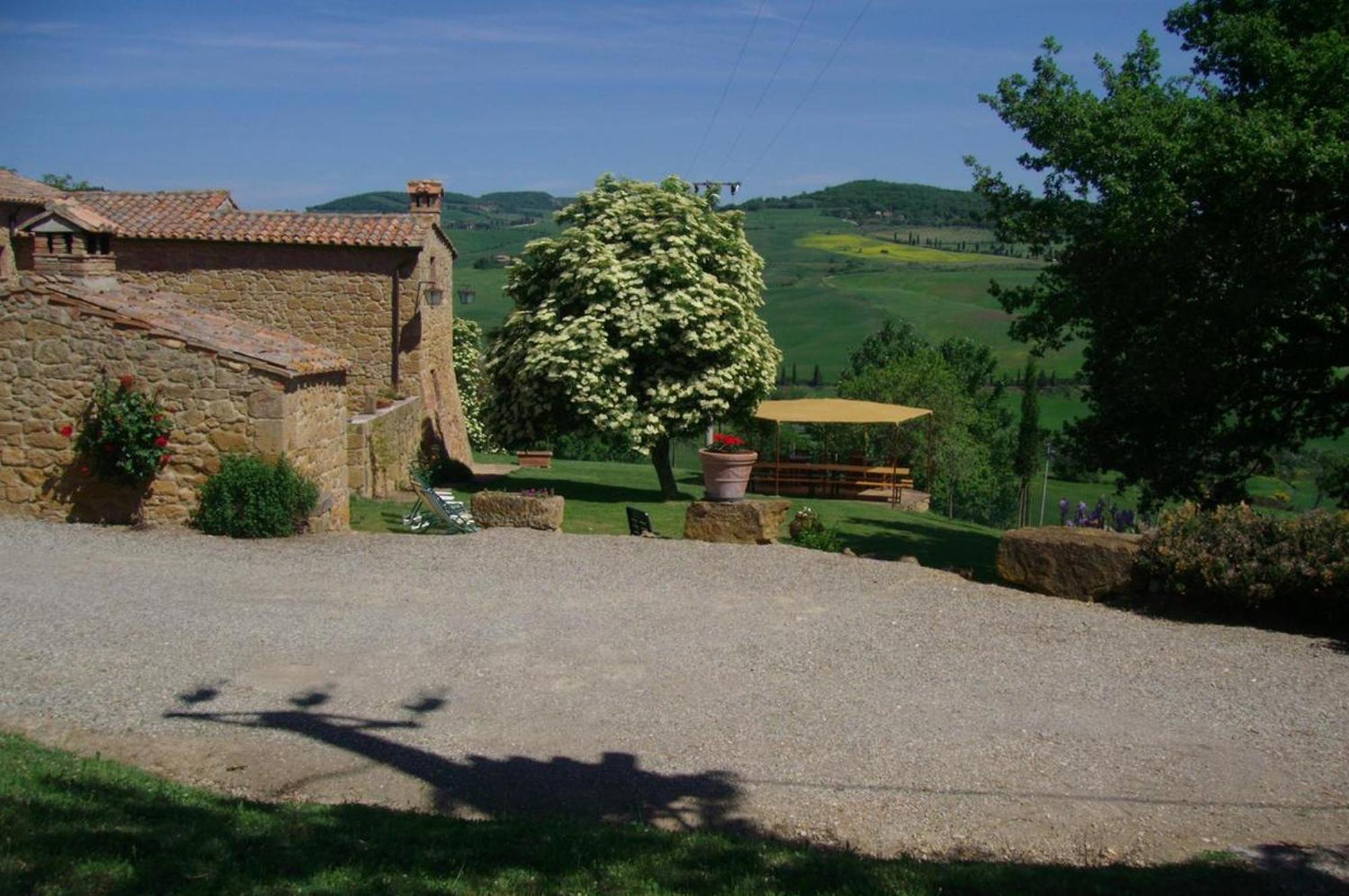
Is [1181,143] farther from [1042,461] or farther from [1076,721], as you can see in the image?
[1042,461]

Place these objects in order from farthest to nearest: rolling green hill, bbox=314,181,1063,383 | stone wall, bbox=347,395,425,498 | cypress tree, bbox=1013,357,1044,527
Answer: rolling green hill, bbox=314,181,1063,383
cypress tree, bbox=1013,357,1044,527
stone wall, bbox=347,395,425,498

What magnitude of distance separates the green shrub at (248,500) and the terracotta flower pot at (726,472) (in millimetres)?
6065

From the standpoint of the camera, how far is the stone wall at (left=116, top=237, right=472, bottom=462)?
22328 millimetres

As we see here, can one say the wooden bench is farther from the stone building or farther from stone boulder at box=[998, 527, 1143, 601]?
the stone building

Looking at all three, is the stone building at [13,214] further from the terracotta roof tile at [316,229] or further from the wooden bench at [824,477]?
the wooden bench at [824,477]

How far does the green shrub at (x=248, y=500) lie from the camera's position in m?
12.7

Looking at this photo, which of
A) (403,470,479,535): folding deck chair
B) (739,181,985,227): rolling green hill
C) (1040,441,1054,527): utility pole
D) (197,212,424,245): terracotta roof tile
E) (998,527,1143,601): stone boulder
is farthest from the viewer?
(739,181,985,227): rolling green hill

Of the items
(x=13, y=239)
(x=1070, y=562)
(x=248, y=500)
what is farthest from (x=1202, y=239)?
(x=13, y=239)

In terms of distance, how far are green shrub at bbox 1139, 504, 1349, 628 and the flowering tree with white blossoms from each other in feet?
34.5

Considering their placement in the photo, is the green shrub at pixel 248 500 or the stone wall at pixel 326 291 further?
the stone wall at pixel 326 291

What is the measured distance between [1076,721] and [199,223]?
65.1 feet

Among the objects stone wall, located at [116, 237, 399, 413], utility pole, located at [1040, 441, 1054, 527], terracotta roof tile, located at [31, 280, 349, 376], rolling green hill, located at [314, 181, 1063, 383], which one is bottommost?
utility pole, located at [1040, 441, 1054, 527]

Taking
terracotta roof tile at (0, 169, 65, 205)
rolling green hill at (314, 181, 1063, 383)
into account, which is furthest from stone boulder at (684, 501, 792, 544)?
rolling green hill at (314, 181, 1063, 383)

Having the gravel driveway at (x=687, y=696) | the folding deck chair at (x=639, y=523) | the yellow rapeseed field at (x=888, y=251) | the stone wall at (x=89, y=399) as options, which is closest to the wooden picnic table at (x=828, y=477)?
the folding deck chair at (x=639, y=523)
